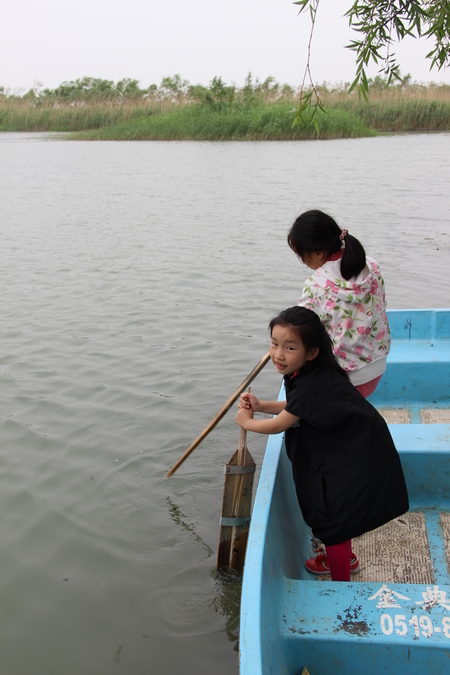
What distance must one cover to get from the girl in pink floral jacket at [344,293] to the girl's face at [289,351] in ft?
0.93

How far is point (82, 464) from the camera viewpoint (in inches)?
156

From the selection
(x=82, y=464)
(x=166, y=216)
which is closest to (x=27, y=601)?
(x=82, y=464)

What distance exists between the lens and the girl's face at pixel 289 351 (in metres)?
2.14

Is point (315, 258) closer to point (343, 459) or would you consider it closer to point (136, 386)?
point (343, 459)

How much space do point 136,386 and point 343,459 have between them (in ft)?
9.81

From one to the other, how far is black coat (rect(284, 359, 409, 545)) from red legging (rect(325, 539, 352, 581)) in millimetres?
53

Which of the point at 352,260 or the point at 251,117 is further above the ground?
the point at 251,117

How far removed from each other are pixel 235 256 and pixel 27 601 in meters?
6.11

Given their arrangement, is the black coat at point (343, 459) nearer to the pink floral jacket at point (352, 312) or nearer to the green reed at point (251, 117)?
the pink floral jacket at point (352, 312)

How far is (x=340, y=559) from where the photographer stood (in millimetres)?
2211

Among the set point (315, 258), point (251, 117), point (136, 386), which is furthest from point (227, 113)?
point (315, 258)

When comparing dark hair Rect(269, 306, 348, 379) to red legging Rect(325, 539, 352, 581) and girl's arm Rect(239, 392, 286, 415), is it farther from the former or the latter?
red legging Rect(325, 539, 352, 581)

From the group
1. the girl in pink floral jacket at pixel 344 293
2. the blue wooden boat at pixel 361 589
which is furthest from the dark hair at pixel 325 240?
the blue wooden boat at pixel 361 589

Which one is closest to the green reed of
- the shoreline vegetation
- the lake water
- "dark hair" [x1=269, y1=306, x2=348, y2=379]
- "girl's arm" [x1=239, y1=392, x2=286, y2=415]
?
the shoreline vegetation
